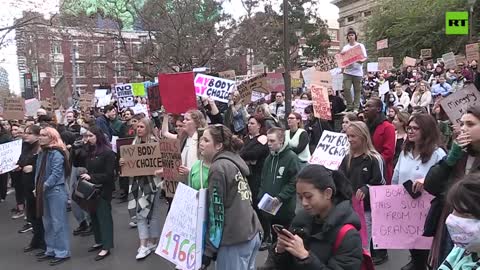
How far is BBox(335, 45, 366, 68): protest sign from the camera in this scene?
407 inches

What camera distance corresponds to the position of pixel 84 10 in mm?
20781

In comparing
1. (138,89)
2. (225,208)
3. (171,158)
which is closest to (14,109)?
(138,89)

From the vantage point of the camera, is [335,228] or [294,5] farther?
[294,5]

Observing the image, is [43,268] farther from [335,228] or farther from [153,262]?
[335,228]

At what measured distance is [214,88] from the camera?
8.81m

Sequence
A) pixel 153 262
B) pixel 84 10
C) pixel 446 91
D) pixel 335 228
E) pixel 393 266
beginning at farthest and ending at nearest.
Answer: pixel 84 10 → pixel 446 91 → pixel 153 262 → pixel 393 266 → pixel 335 228

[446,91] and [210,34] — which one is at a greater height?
[210,34]

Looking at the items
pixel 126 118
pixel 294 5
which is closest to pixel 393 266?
pixel 126 118

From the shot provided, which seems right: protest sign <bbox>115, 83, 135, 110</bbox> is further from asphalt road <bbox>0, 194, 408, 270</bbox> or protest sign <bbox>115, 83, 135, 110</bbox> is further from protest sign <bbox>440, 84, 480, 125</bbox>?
protest sign <bbox>440, 84, 480, 125</bbox>

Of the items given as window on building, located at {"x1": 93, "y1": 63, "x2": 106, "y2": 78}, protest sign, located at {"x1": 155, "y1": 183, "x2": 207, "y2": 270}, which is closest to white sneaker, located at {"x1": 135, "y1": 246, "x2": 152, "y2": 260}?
protest sign, located at {"x1": 155, "y1": 183, "x2": 207, "y2": 270}

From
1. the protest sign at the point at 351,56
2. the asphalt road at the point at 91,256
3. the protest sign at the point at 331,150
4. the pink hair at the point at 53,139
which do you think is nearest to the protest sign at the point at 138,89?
the protest sign at the point at 351,56

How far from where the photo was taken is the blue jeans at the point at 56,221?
636cm

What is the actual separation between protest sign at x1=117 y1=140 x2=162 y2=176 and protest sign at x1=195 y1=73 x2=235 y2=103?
8.90 ft

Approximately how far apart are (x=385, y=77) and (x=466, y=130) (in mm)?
17012
